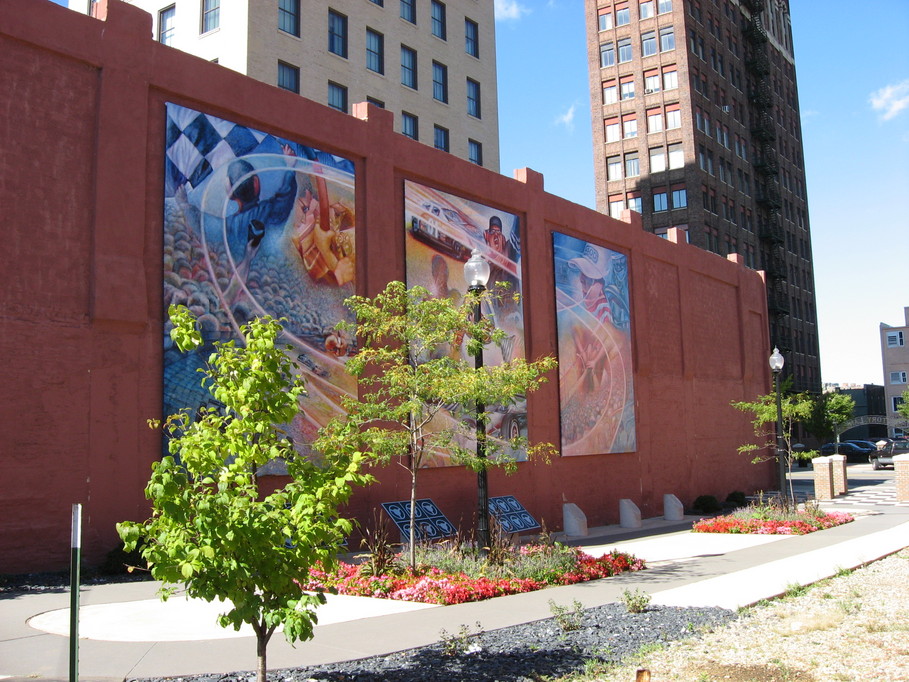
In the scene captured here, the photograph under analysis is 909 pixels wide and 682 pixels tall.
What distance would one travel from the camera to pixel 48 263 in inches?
566

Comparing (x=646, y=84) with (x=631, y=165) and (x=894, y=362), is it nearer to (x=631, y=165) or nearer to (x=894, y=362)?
(x=631, y=165)

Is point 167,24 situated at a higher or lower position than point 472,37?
lower

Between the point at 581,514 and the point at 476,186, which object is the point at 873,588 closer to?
the point at 581,514

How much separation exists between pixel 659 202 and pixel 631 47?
1278cm

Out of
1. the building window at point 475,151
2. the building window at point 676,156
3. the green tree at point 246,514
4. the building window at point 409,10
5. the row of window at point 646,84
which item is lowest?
the green tree at point 246,514

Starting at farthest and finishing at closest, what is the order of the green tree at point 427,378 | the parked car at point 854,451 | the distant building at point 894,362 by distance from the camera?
the distant building at point 894,362 → the parked car at point 854,451 → the green tree at point 427,378

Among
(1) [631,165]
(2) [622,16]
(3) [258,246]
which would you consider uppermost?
(2) [622,16]

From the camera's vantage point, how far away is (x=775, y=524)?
73.3 ft

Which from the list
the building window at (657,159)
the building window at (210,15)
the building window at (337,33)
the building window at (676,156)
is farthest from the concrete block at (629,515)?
the building window at (657,159)

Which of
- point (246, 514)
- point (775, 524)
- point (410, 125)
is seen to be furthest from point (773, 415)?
point (246, 514)

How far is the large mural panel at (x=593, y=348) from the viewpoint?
26.2m

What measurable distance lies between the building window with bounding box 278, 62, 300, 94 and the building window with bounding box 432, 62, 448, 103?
750 centimetres

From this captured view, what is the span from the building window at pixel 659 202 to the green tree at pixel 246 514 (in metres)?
58.9

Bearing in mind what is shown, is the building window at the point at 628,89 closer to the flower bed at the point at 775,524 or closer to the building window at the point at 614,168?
the building window at the point at 614,168
